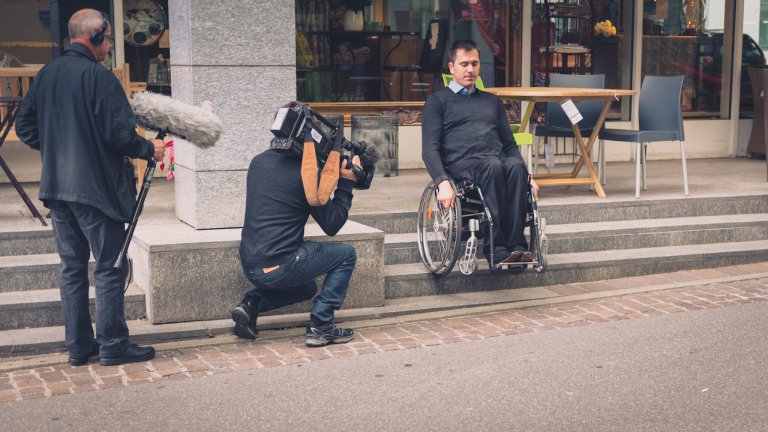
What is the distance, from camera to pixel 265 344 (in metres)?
6.65

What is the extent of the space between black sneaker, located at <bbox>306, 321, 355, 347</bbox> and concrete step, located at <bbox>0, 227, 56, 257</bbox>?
214 cm

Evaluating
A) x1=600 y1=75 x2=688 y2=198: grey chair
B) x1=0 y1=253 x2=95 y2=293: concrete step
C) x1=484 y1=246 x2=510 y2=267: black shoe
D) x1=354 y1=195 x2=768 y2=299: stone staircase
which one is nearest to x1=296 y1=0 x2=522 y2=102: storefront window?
x1=600 y1=75 x2=688 y2=198: grey chair

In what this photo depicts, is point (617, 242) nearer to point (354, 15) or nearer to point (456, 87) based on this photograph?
point (456, 87)

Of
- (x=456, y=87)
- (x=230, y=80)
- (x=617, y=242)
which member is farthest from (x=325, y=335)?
(x=617, y=242)

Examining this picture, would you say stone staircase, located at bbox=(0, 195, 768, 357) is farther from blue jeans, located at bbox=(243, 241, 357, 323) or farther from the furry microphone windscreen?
the furry microphone windscreen

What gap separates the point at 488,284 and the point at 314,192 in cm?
213

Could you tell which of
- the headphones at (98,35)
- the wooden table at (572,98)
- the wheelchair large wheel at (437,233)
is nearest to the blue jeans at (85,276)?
the headphones at (98,35)

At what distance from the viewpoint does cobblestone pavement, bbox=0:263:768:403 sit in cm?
590

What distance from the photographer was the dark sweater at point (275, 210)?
20.9 ft

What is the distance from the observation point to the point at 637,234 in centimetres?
897

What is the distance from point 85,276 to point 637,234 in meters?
4.73

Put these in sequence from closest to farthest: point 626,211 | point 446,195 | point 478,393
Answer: point 478,393 < point 446,195 < point 626,211

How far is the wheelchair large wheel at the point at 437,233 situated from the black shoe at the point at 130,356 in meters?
2.18

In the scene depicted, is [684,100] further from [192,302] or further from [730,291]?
[192,302]
